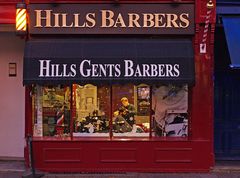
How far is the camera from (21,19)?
11.4 metres

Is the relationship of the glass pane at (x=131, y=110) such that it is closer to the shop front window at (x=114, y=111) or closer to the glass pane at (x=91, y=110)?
the shop front window at (x=114, y=111)

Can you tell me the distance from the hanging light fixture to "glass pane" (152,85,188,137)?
314 centimetres

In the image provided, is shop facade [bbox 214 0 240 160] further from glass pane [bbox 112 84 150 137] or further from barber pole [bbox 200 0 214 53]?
glass pane [bbox 112 84 150 137]

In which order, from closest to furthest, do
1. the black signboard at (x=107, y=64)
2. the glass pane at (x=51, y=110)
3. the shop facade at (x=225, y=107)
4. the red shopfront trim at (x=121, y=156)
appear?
the black signboard at (x=107, y=64) < the red shopfront trim at (x=121, y=156) < the glass pane at (x=51, y=110) < the shop facade at (x=225, y=107)

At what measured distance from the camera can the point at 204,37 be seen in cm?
1163

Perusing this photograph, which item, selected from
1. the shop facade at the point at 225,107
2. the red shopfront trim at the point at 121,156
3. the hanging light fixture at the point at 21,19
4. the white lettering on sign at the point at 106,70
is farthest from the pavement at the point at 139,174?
the hanging light fixture at the point at 21,19

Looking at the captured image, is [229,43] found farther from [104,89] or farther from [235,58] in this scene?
[104,89]

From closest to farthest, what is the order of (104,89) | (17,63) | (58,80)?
(58,80) → (104,89) → (17,63)

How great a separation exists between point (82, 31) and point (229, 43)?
317 centimetres

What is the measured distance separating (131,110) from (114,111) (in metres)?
0.38

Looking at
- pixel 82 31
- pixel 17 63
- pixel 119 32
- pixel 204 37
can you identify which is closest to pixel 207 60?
pixel 204 37

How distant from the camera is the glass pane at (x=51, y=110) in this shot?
471 inches

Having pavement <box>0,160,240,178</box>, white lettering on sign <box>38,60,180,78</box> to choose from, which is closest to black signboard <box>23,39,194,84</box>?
white lettering on sign <box>38,60,180,78</box>

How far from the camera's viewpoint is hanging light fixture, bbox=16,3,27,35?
1134 cm
